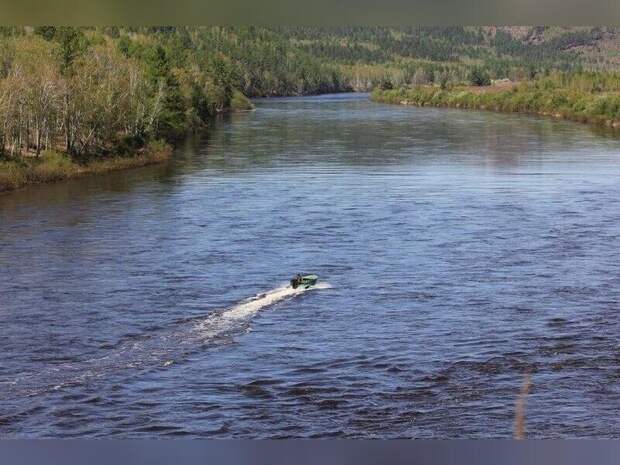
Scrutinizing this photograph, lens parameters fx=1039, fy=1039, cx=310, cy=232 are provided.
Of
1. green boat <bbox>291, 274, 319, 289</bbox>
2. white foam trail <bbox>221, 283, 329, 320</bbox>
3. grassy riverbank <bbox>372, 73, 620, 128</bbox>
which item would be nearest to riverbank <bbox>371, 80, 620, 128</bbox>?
grassy riverbank <bbox>372, 73, 620, 128</bbox>

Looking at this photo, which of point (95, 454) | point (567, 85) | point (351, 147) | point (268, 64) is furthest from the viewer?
point (268, 64)

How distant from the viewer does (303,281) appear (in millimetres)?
12242

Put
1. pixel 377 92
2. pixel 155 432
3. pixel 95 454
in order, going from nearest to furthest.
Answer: pixel 95 454, pixel 155 432, pixel 377 92

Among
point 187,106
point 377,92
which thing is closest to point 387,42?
point 377,92

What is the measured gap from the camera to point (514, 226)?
52.0ft

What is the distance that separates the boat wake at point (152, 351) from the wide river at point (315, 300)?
0.03 metres

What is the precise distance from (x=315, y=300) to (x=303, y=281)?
32 centimetres

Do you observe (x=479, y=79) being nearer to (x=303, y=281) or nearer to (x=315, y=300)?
(x=303, y=281)

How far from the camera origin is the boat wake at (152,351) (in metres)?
8.86

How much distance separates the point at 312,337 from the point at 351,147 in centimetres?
1571

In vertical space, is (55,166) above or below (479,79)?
below

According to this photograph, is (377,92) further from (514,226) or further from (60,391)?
(60,391)

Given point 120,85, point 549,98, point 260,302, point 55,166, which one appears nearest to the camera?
point 260,302

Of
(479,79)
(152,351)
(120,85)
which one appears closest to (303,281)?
(152,351)
